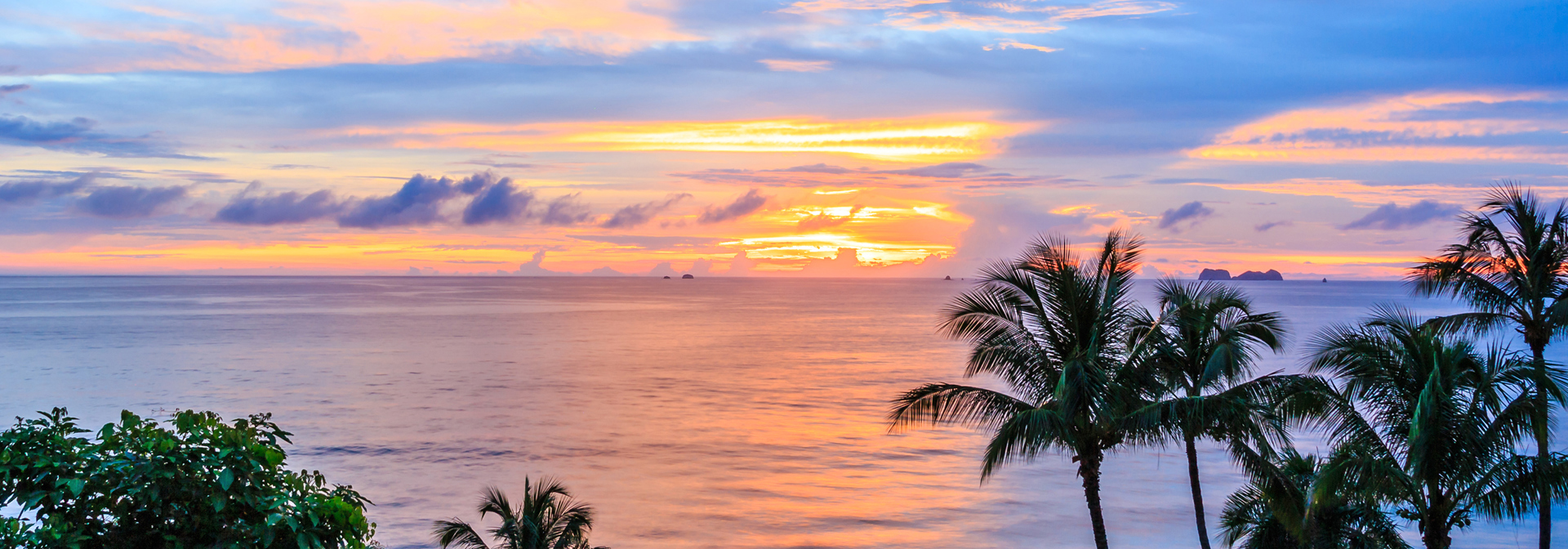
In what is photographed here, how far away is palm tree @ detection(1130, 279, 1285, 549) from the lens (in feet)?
46.6

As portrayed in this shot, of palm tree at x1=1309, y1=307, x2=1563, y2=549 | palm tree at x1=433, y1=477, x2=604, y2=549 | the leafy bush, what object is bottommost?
palm tree at x1=433, y1=477, x2=604, y2=549

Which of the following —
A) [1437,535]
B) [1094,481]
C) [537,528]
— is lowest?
[537,528]

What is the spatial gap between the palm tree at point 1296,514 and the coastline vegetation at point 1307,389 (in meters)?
0.03

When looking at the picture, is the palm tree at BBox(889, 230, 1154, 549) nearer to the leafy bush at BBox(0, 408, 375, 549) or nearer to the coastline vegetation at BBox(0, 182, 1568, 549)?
the coastline vegetation at BBox(0, 182, 1568, 549)

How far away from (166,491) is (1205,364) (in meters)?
14.6

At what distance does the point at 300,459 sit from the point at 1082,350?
1211 inches

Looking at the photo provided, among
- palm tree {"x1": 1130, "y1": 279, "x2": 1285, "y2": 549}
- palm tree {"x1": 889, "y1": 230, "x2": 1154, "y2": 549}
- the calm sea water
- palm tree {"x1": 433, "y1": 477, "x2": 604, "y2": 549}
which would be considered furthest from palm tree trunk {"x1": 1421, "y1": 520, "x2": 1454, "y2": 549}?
the calm sea water

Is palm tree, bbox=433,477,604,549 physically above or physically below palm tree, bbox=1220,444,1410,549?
below

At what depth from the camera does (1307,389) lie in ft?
44.5

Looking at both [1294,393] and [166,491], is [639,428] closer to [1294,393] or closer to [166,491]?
[1294,393]

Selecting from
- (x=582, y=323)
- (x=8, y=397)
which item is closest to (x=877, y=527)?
(x=8, y=397)

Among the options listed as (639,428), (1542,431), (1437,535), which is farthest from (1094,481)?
(639,428)

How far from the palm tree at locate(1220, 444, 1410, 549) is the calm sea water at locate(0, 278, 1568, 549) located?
416 inches

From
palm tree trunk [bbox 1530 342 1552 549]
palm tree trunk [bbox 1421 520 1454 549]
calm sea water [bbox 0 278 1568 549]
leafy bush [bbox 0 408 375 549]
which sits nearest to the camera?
leafy bush [bbox 0 408 375 549]
